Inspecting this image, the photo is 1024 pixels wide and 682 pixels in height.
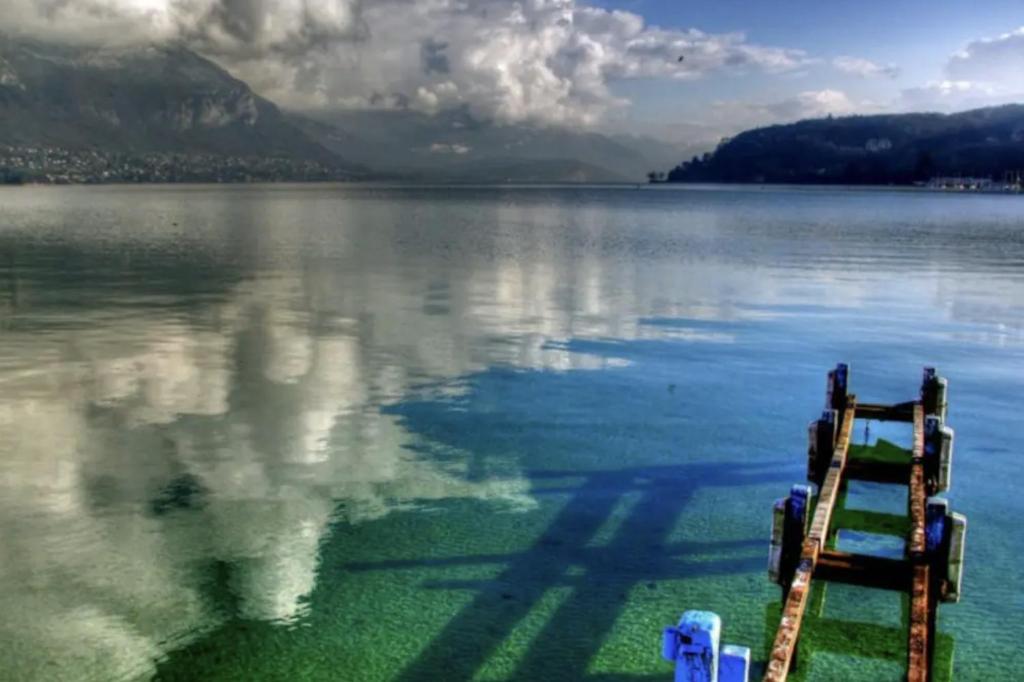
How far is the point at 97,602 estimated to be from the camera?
10.9 meters

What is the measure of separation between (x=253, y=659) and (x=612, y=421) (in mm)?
11003

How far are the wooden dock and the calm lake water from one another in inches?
33.3

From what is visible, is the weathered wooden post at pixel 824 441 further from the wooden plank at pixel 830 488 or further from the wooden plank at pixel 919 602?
the wooden plank at pixel 919 602

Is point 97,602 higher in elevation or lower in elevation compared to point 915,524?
lower

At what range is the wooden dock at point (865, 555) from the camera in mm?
7956

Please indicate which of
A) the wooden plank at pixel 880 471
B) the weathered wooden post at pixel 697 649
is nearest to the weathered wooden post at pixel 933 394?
the wooden plank at pixel 880 471

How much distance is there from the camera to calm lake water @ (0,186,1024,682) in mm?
10312

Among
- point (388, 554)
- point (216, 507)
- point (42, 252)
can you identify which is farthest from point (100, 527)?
point (42, 252)

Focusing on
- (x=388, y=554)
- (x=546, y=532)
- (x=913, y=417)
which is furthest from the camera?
(x=913, y=417)

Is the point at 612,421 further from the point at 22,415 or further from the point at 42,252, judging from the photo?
the point at 42,252

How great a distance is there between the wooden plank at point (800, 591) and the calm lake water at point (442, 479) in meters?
1.39

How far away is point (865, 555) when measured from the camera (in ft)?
31.9

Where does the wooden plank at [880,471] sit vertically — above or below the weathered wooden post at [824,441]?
below

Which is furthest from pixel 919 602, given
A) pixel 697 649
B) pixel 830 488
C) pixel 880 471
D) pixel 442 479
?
pixel 442 479
